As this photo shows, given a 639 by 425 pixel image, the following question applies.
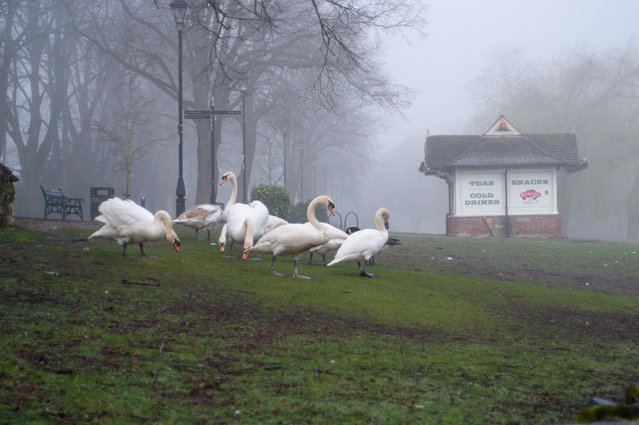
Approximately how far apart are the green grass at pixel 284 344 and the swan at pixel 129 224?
1.42 ft

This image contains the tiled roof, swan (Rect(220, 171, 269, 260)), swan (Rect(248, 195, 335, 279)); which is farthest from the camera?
the tiled roof

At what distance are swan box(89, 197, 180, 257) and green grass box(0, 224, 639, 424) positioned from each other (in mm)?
434

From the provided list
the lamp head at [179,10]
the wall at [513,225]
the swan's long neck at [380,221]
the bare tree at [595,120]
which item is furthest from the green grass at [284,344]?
the bare tree at [595,120]

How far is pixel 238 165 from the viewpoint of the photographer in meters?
77.6

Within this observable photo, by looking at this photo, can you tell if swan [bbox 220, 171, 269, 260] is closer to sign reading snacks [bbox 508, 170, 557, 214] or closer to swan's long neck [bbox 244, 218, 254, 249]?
swan's long neck [bbox 244, 218, 254, 249]

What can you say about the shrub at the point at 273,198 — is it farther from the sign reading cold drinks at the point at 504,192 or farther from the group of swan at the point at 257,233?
the group of swan at the point at 257,233

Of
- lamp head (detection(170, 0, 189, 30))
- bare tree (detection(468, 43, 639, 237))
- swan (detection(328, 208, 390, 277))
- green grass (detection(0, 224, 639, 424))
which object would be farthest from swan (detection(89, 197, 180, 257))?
bare tree (detection(468, 43, 639, 237))

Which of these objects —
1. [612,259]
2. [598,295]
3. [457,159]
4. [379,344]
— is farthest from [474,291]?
[457,159]

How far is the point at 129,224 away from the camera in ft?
40.3

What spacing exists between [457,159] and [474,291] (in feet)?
86.5

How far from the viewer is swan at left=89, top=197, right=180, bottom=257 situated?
40.3ft

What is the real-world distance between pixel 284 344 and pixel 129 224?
17.1 ft

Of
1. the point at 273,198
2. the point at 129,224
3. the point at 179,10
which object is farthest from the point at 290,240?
the point at 273,198

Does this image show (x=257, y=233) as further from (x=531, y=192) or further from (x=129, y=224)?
(x=531, y=192)
